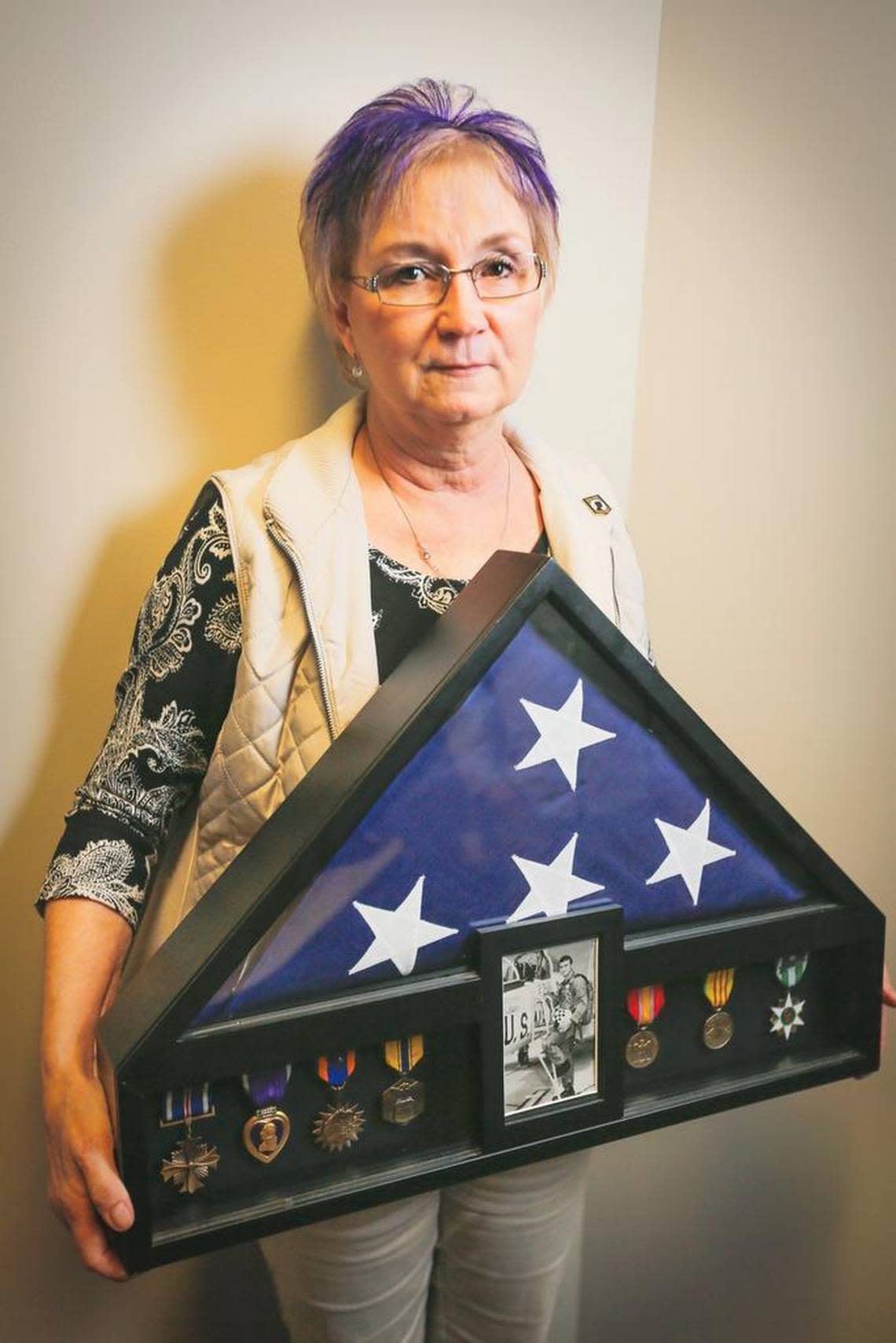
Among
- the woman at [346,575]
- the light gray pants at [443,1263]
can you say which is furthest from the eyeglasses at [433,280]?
the light gray pants at [443,1263]

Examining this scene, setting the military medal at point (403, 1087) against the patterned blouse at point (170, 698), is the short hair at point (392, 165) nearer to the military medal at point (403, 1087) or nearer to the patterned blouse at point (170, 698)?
the patterned blouse at point (170, 698)

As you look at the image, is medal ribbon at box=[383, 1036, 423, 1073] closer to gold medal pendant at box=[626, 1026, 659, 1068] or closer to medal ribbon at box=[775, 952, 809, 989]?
gold medal pendant at box=[626, 1026, 659, 1068]

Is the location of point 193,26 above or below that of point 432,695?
above

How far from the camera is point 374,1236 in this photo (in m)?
1.08

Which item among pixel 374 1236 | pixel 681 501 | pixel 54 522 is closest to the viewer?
pixel 374 1236

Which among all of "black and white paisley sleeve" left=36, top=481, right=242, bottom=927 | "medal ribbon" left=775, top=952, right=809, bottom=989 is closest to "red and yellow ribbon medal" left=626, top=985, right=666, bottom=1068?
"medal ribbon" left=775, top=952, right=809, bottom=989

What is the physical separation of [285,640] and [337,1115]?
0.41 meters

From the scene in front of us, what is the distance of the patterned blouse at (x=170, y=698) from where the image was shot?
3.39ft

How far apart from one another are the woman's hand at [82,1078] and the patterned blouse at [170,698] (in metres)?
0.03

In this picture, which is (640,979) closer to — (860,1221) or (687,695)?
(687,695)

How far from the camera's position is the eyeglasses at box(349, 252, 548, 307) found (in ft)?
3.39

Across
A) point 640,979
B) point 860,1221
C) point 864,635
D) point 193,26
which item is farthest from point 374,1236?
point 193,26

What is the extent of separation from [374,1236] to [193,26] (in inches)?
48.5

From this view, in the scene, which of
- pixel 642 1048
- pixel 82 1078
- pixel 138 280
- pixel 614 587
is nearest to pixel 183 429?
pixel 138 280
